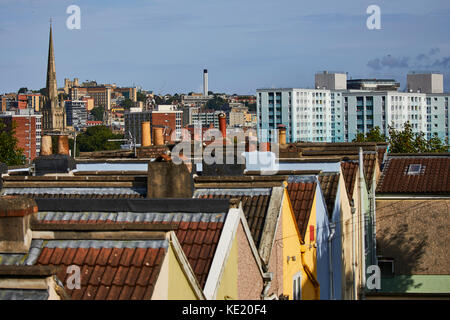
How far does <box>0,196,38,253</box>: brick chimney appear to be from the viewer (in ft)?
29.5

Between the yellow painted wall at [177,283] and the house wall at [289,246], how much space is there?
4.40 meters

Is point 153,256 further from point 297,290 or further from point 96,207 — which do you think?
point 297,290

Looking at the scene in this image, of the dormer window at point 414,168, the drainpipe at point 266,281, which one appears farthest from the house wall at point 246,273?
the dormer window at point 414,168

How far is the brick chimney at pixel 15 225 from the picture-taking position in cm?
898

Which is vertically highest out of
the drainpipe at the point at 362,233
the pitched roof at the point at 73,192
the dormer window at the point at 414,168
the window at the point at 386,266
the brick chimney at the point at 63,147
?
the brick chimney at the point at 63,147

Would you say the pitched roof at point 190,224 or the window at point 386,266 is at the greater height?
the pitched roof at point 190,224

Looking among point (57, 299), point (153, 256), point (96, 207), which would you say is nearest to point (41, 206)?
point (96, 207)

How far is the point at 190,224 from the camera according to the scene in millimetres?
11133

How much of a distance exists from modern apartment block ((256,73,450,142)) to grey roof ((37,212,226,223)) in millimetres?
168910

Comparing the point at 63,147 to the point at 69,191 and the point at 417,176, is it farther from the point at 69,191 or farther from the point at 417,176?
the point at 417,176

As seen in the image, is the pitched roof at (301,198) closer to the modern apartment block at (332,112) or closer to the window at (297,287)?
the window at (297,287)

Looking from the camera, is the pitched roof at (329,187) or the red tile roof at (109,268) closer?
the red tile roof at (109,268)

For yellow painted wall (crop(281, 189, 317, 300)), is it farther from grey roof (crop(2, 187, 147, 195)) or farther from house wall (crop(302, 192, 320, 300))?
grey roof (crop(2, 187, 147, 195))

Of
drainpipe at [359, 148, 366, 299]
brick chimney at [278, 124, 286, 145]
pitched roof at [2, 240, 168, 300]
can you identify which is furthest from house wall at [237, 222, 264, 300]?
brick chimney at [278, 124, 286, 145]
